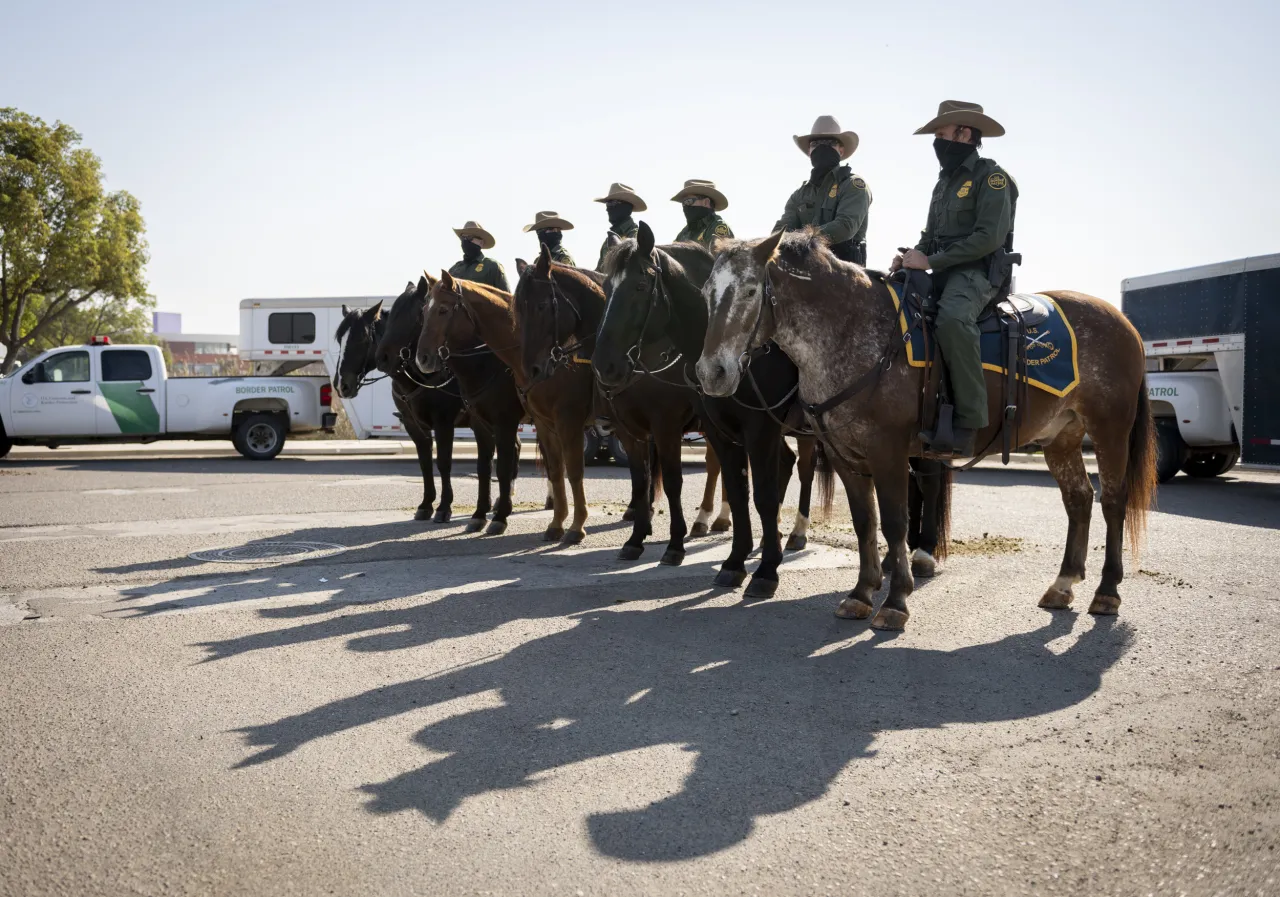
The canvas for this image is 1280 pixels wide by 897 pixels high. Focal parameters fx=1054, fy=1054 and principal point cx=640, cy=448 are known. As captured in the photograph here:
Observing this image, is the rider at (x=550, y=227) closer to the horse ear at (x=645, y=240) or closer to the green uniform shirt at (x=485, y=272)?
the green uniform shirt at (x=485, y=272)

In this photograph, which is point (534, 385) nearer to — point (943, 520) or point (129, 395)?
point (943, 520)

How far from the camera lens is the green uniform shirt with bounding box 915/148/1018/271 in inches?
261

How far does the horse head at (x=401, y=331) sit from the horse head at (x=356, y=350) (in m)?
1.00

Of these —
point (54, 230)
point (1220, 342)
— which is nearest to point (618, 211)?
point (1220, 342)

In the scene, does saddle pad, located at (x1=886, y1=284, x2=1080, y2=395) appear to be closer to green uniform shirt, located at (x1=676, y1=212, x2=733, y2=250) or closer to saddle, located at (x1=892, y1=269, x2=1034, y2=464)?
saddle, located at (x1=892, y1=269, x2=1034, y2=464)

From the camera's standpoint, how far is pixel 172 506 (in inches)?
496

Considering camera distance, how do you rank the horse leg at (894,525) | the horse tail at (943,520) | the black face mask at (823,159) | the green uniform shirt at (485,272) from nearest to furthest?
1. the horse leg at (894,525)
2. the black face mask at (823,159)
3. the horse tail at (943,520)
4. the green uniform shirt at (485,272)

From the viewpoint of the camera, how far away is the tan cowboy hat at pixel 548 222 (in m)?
13.1

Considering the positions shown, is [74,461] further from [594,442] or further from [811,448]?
[811,448]

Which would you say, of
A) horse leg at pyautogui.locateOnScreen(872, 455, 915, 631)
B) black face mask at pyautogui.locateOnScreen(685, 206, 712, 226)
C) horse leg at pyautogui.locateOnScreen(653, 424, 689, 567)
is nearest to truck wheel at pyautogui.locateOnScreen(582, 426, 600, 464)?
black face mask at pyautogui.locateOnScreen(685, 206, 712, 226)

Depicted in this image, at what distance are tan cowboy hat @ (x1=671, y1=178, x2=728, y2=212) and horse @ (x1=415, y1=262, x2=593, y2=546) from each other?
1.99 meters

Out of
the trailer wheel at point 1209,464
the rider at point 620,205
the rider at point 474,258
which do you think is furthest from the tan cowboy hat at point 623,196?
the trailer wheel at point 1209,464

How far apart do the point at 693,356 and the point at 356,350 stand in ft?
19.9

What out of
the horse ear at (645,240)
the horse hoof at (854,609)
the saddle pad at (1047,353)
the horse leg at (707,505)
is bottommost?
the horse hoof at (854,609)
